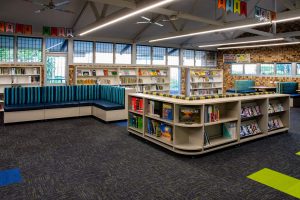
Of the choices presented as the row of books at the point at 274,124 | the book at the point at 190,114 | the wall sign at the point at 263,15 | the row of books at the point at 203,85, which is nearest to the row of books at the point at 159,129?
the book at the point at 190,114

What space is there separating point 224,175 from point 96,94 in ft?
21.3

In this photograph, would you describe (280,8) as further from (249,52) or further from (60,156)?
(60,156)

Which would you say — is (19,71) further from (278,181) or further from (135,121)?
(278,181)

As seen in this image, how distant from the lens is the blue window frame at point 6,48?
948 cm

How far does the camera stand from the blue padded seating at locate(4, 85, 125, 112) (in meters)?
7.50

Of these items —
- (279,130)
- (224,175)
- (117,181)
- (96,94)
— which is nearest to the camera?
(117,181)

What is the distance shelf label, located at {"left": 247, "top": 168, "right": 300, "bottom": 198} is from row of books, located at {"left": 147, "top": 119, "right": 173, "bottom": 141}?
1811 millimetres

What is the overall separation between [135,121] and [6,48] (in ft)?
23.1

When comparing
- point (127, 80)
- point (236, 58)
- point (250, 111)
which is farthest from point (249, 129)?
point (236, 58)

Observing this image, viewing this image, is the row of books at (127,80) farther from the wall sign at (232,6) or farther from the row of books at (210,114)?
the row of books at (210,114)

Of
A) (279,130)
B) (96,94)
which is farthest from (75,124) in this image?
(279,130)

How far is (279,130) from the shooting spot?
248 inches

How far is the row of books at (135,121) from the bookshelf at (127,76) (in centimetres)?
529

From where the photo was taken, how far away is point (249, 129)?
223 inches
